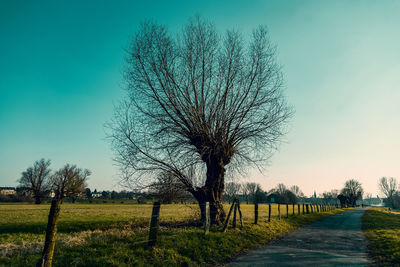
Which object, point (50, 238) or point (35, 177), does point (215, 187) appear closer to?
point (50, 238)

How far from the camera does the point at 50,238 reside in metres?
5.20

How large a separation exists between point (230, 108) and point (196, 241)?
243 inches

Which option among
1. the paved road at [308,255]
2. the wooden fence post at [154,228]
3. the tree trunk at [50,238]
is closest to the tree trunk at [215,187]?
the paved road at [308,255]

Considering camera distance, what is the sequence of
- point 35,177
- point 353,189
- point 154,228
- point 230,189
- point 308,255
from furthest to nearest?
point 353,189 < point 35,177 < point 230,189 < point 308,255 < point 154,228

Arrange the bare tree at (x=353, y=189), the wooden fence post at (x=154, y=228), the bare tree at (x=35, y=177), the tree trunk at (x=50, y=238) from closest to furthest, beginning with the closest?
the tree trunk at (x=50, y=238), the wooden fence post at (x=154, y=228), the bare tree at (x=35, y=177), the bare tree at (x=353, y=189)

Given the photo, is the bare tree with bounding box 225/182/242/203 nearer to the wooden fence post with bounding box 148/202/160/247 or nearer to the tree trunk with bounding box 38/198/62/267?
the wooden fence post with bounding box 148/202/160/247

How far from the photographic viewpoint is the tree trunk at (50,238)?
4.99m

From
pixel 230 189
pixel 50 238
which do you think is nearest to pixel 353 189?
pixel 230 189

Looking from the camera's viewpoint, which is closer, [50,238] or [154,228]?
[50,238]

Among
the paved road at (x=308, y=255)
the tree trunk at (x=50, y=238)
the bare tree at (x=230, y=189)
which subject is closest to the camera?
the tree trunk at (x=50, y=238)

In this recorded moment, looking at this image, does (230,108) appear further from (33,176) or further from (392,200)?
(392,200)

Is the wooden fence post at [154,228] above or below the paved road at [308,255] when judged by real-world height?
above

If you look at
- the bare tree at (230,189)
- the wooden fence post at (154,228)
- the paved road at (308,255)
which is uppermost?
the bare tree at (230,189)

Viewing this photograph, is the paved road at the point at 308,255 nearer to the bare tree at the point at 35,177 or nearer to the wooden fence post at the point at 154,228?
the wooden fence post at the point at 154,228
